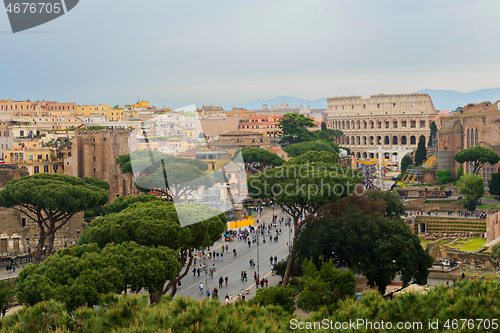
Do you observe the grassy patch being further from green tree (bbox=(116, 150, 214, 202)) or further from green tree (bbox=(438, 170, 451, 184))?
green tree (bbox=(438, 170, 451, 184))

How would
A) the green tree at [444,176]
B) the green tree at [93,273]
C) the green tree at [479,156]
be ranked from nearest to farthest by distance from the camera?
the green tree at [93,273] → the green tree at [479,156] → the green tree at [444,176]

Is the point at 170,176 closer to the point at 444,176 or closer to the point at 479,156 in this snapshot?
the point at 479,156

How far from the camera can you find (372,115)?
11156 cm

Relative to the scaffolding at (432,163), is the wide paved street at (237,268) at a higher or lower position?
lower

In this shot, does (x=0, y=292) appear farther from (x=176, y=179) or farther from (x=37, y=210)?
(x=176, y=179)

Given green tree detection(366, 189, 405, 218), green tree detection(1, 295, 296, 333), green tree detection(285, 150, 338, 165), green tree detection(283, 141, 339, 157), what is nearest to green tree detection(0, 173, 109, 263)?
green tree detection(366, 189, 405, 218)

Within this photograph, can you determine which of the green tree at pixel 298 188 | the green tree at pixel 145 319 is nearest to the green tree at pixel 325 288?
the green tree at pixel 298 188

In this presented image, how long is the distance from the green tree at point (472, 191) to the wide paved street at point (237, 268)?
1520 cm

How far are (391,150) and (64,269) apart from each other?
8972cm

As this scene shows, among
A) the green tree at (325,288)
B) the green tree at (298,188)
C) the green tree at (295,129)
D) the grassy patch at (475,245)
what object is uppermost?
the green tree at (295,129)

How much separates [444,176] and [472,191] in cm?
1517

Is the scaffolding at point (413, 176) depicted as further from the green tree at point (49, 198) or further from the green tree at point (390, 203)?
the green tree at point (49, 198)

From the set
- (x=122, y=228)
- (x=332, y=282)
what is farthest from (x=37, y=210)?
(x=332, y=282)

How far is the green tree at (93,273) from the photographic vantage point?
15383 mm
